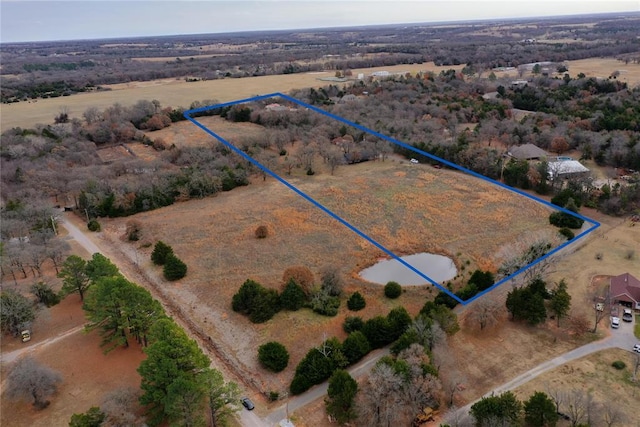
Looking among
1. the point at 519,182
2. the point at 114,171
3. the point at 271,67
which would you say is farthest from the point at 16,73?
the point at 519,182

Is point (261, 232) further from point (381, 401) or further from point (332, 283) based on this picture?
point (381, 401)

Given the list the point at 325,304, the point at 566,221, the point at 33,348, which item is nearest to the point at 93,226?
the point at 33,348

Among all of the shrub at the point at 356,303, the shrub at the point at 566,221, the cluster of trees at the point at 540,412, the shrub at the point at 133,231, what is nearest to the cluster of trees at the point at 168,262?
the shrub at the point at 133,231

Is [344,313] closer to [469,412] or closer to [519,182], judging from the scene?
[469,412]

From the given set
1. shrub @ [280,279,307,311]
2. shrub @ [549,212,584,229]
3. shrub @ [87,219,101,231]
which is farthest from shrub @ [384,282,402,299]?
shrub @ [87,219,101,231]

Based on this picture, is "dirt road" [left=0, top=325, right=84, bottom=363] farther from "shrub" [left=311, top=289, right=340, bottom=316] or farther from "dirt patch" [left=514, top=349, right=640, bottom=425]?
"dirt patch" [left=514, top=349, right=640, bottom=425]

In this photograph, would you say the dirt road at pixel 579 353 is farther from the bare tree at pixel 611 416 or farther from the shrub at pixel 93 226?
the shrub at pixel 93 226

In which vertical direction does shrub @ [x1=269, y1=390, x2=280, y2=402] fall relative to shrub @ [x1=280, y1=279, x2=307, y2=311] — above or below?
below
